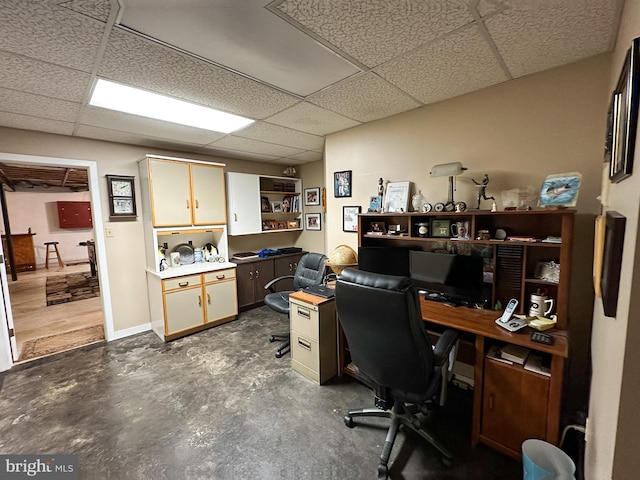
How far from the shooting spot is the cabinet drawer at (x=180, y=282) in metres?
3.13

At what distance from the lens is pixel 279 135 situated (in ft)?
10.2

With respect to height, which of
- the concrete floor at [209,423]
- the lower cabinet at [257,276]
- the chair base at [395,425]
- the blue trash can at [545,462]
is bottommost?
the concrete floor at [209,423]

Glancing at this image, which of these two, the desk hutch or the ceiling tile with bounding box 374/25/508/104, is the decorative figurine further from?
the ceiling tile with bounding box 374/25/508/104

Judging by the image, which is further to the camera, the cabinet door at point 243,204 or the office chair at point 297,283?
the cabinet door at point 243,204

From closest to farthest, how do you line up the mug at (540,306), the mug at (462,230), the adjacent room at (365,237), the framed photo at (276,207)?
the adjacent room at (365,237), the mug at (540,306), the mug at (462,230), the framed photo at (276,207)

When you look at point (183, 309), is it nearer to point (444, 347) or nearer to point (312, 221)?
point (312, 221)

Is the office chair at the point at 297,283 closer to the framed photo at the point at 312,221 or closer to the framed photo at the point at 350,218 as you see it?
the framed photo at the point at 350,218

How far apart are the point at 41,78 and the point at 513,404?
358 centimetres

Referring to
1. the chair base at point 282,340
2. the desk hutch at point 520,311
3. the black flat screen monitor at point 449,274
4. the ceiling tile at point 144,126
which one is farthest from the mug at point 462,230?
the ceiling tile at point 144,126

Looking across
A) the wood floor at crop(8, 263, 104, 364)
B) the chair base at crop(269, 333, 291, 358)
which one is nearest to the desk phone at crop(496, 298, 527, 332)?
the chair base at crop(269, 333, 291, 358)

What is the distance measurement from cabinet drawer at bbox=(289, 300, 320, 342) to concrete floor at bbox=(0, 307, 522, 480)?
452mm

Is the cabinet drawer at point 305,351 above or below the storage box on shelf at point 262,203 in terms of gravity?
below

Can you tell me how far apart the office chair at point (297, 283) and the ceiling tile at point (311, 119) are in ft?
4.79

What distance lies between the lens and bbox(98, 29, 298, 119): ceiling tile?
4.81 feet
